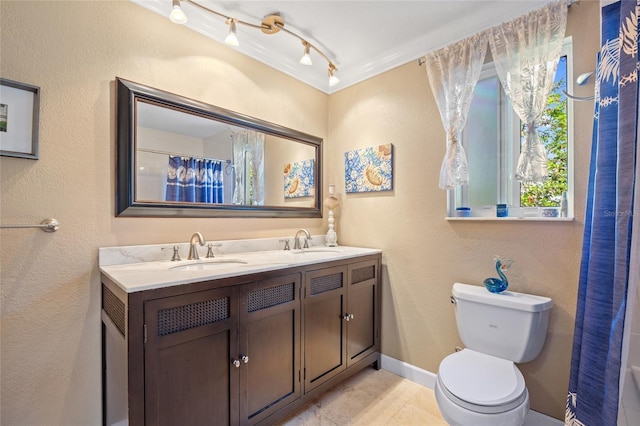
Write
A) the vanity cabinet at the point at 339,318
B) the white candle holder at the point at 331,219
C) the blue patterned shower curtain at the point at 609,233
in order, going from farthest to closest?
the white candle holder at the point at 331,219 < the vanity cabinet at the point at 339,318 < the blue patterned shower curtain at the point at 609,233

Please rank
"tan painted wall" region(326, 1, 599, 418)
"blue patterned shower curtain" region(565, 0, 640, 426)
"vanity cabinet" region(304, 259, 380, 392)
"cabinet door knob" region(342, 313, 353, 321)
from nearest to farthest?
"blue patterned shower curtain" region(565, 0, 640, 426) → "tan painted wall" region(326, 1, 599, 418) → "vanity cabinet" region(304, 259, 380, 392) → "cabinet door knob" region(342, 313, 353, 321)

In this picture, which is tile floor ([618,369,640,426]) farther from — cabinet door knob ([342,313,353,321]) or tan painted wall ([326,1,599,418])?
cabinet door knob ([342,313,353,321])

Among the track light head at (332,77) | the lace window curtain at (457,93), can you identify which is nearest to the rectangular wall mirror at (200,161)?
the track light head at (332,77)

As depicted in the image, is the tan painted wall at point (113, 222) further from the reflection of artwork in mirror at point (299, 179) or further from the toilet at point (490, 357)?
the reflection of artwork in mirror at point (299, 179)

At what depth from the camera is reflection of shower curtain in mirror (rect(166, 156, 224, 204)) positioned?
5.70 ft

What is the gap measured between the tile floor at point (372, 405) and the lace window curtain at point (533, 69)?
1486 mm

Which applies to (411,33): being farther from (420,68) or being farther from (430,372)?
(430,372)

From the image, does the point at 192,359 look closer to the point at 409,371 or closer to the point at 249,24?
the point at 409,371

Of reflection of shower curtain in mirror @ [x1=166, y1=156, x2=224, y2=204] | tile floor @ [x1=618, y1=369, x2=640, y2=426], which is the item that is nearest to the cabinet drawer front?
reflection of shower curtain in mirror @ [x1=166, y1=156, x2=224, y2=204]

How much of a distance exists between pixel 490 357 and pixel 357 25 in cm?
214

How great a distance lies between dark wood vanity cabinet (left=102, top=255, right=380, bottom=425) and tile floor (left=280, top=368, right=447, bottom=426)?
0.43ft

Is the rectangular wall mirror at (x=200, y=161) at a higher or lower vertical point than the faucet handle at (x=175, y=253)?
higher

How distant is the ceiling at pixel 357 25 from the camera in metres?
1.72

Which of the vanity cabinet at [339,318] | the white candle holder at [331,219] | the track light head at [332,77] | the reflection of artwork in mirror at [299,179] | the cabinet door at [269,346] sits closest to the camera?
the cabinet door at [269,346]
